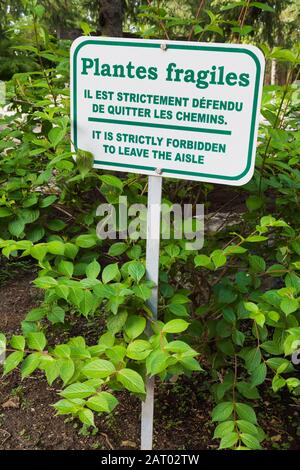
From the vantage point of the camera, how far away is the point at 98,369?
125cm

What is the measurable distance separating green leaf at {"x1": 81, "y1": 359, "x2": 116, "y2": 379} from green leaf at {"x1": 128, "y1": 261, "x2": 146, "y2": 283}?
0.30 m

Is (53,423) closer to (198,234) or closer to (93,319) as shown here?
(93,319)

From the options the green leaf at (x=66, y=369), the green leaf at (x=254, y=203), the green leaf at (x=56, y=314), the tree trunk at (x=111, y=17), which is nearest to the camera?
the green leaf at (x=66, y=369)

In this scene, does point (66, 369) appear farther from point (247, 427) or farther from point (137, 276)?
point (247, 427)

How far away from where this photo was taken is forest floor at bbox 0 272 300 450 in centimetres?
212

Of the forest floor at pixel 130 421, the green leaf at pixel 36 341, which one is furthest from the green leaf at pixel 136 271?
the forest floor at pixel 130 421

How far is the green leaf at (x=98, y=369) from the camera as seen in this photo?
1234 mm

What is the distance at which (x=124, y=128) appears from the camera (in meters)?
1.49

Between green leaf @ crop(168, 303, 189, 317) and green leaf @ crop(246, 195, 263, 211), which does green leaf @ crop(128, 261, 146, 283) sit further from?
green leaf @ crop(246, 195, 263, 211)

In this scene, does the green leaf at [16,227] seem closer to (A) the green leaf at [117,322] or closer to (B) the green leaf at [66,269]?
(B) the green leaf at [66,269]

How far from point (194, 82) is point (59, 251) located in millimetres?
622

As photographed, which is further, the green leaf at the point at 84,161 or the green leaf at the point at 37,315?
the green leaf at the point at 37,315

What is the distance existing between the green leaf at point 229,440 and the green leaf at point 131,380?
31 centimetres

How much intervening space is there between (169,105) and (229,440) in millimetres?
958
